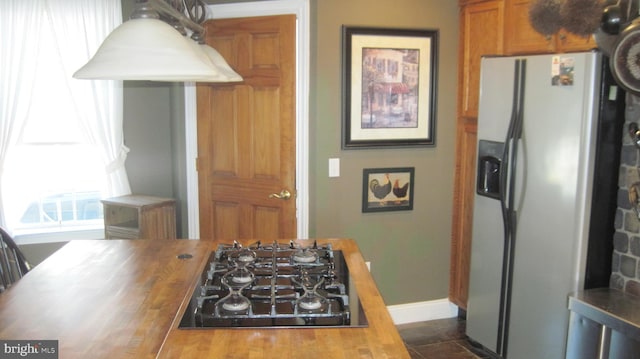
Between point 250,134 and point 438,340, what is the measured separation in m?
1.80

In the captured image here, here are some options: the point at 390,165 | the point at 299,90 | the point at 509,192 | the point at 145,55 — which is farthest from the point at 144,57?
the point at 390,165

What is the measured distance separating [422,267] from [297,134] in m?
1.26

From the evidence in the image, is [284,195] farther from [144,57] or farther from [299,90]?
[144,57]

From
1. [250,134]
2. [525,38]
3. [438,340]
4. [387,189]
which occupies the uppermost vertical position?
[525,38]

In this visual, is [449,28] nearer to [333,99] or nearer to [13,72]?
[333,99]

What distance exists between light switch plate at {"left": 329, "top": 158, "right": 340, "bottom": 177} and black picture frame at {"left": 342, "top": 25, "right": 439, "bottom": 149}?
0.38ft

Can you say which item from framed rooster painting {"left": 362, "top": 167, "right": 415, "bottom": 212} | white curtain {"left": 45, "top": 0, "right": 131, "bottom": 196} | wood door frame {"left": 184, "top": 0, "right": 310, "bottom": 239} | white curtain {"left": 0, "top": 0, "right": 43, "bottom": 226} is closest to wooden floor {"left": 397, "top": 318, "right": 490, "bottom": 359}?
framed rooster painting {"left": 362, "top": 167, "right": 415, "bottom": 212}

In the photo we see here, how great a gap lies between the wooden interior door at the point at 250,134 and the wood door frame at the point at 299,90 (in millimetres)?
38

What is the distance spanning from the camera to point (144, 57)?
4.74 feet

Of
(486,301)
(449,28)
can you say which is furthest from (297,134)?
(486,301)

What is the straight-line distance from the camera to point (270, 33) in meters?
3.40

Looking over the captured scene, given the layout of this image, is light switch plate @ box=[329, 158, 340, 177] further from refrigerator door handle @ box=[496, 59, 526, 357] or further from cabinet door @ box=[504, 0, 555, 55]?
cabinet door @ box=[504, 0, 555, 55]

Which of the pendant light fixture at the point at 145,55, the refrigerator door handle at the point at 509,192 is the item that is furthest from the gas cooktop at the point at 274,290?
the refrigerator door handle at the point at 509,192

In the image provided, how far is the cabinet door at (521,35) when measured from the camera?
9.66 feet
